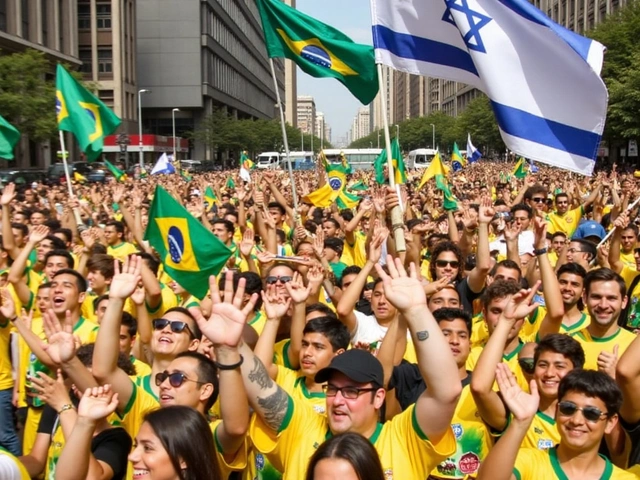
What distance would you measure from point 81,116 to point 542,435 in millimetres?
9430

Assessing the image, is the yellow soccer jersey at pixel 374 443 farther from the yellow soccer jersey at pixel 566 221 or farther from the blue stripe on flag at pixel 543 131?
the yellow soccer jersey at pixel 566 221

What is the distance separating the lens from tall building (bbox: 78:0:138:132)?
59594 millimetres

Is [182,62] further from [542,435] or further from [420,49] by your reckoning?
[542,435]

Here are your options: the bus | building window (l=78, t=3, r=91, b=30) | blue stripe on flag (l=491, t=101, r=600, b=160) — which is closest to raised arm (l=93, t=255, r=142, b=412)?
blue stripe on flag (l=491, t=101, r=600, b=160)

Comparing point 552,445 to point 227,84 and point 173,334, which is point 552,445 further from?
point 227,84

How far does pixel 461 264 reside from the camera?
6422 mm

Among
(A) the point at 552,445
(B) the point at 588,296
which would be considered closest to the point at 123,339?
(A) the point at 552,445

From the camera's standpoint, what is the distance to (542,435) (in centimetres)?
366

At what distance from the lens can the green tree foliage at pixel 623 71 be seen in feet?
106

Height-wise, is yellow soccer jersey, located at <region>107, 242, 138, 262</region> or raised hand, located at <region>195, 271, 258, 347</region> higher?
raised hand, located at <region>195, 271, 258, 347</region>

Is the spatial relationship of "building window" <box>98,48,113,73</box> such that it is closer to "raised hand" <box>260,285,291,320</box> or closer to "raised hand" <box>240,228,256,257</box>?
"raised hand" <box>240,228,256,257</box>

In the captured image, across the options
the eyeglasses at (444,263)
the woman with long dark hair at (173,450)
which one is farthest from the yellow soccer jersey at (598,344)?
the woman with long dark hair at (173,450)

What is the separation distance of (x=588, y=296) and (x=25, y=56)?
103 feet

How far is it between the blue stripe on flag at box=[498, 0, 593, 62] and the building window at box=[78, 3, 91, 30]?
195ft
